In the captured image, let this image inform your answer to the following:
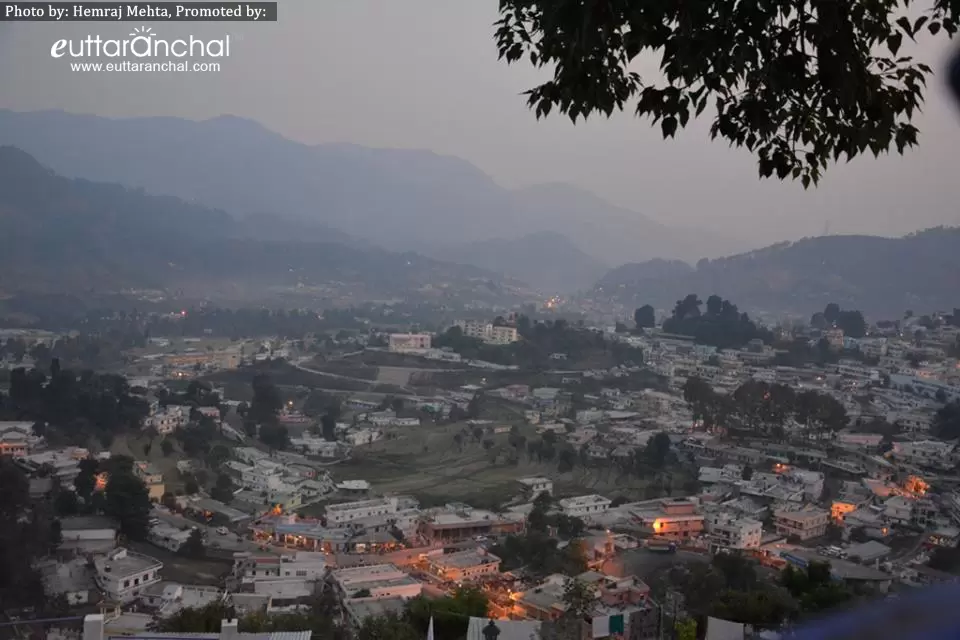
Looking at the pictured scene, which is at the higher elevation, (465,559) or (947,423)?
(947,423)

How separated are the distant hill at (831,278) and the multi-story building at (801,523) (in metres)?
15.4

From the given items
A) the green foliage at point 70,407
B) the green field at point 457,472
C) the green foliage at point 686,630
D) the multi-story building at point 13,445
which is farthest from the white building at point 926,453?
the multi-story building at point 13,445

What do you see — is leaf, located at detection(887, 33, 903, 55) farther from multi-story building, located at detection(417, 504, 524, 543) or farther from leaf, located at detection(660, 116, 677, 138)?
multi-story building, located at detection(417, 504, 524, 543)

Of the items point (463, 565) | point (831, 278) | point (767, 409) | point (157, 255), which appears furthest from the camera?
point (157, 255)

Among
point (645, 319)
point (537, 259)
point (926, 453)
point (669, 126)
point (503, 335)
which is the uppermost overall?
point (537, 259)

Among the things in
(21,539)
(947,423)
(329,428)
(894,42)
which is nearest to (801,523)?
(947,423)

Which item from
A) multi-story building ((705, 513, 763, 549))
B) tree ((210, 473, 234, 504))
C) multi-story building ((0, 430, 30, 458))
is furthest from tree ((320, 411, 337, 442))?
multi-story building ((705, 513, 763, 549))

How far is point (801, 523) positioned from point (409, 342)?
971 centimetres

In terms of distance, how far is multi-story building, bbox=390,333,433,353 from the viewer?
607 inches

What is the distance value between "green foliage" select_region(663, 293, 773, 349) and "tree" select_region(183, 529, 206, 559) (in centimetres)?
1154

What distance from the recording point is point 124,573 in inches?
211

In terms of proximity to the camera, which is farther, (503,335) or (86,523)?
(503,335)

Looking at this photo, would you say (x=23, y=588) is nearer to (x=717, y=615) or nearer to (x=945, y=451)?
(x=717, y=615)

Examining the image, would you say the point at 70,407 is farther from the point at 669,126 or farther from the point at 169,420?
the point at 669,126
